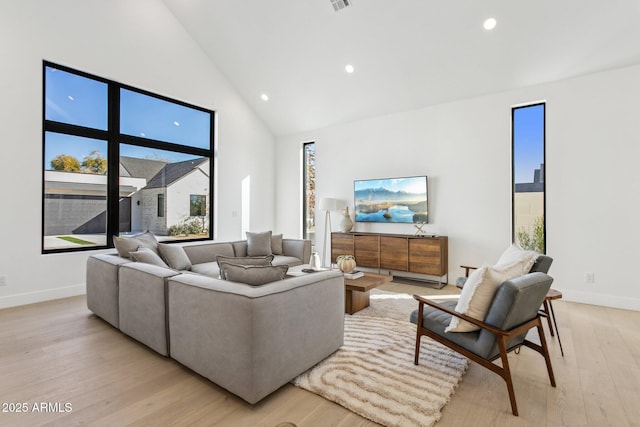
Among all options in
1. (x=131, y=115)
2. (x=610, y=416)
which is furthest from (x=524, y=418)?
(x=131, y=115)

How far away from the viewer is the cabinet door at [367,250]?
17.5 feet

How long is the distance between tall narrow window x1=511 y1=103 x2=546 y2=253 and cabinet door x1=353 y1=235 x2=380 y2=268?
203 centimetres

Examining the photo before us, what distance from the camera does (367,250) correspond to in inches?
215

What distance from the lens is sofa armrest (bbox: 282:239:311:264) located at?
5316 mm

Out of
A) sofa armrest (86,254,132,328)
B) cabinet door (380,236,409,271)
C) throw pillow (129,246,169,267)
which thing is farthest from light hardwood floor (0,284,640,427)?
cabinet door (380,236,409,271)

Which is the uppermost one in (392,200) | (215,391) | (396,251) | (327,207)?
(392,200)

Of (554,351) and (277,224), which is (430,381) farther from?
(277,224)

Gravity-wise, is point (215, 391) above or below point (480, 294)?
below

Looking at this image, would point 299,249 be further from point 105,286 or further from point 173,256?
point 105,286

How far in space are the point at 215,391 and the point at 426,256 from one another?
12.0 feet

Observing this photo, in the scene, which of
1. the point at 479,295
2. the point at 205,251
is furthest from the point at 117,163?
the point at 479,295

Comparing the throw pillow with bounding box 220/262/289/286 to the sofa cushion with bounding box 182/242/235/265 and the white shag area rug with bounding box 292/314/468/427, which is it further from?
the sofa cushion with bounding box 182/242/235/265

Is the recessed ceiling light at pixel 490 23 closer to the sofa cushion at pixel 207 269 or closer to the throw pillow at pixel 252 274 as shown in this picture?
the throw pillow at pixel 252 274

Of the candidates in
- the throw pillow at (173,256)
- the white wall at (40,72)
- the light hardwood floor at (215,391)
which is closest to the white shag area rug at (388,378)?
the light hardwood floor at (215,391)
